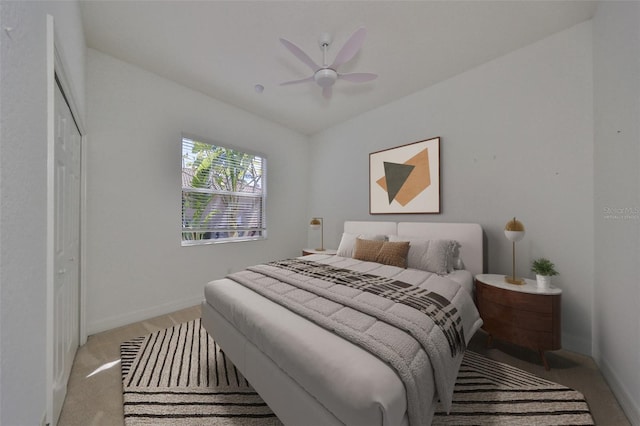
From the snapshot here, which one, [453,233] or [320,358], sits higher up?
[453,233]

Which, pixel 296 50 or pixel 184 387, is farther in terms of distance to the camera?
pixel 296 50

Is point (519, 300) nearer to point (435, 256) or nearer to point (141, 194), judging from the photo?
point (435, 256)

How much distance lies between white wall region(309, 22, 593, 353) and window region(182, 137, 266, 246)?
233 cm

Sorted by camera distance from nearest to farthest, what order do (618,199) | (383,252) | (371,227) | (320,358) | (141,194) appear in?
1. (320,358)
2. (618,199)
3. (383,252)
4. (141,194)
5. (371,227)

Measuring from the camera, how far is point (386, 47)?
2.36 metres

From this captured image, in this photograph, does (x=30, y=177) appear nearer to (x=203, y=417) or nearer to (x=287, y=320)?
(x=287, y=320)

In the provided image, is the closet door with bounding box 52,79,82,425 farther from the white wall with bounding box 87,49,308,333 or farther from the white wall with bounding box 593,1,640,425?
the white wall with bounding box 593,1,640,425

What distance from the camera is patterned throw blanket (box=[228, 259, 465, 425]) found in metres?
1.07

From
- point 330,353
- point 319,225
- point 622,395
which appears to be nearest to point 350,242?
point 319,225

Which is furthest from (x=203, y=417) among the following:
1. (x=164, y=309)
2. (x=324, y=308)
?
(x=164, y=309)

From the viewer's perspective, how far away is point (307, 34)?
7.22ft

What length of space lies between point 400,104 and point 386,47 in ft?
3.54

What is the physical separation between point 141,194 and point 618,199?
14.0 feet

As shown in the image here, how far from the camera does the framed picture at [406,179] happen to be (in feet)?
9.82
